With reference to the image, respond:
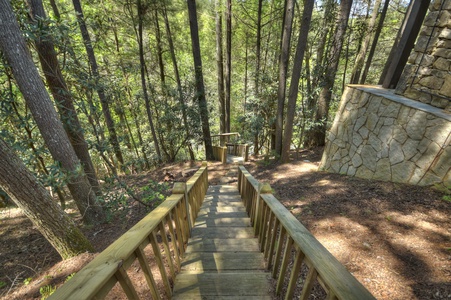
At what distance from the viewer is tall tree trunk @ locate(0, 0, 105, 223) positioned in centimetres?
232

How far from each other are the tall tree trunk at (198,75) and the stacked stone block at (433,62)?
22.0ft

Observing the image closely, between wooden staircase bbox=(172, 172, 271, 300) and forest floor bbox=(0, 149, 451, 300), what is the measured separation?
80cm

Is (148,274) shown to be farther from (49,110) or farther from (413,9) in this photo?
(413,9)

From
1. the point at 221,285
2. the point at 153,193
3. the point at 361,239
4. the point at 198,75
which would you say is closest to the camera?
the point at 221,285

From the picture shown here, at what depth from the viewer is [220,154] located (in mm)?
9656

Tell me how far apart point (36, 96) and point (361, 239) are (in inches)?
188

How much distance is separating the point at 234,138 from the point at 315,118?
623cm

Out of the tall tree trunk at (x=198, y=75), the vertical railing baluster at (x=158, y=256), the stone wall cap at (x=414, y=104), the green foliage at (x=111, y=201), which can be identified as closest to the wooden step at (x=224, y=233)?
the vertical railing baluster at (x=158, y=256)

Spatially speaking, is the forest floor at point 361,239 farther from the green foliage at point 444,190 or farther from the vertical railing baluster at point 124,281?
the vertical railing baluster at point 124,281

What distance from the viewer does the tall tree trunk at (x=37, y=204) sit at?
211 centimetres

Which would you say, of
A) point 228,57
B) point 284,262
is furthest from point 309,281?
point 228,57

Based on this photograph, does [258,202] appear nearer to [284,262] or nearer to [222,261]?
[222,261]

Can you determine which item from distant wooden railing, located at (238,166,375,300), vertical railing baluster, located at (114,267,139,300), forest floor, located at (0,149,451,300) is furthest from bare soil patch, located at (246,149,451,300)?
vertical railing baluster, located at (114,267,139,300)

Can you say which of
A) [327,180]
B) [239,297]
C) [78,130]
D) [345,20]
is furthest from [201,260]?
[345,20]
